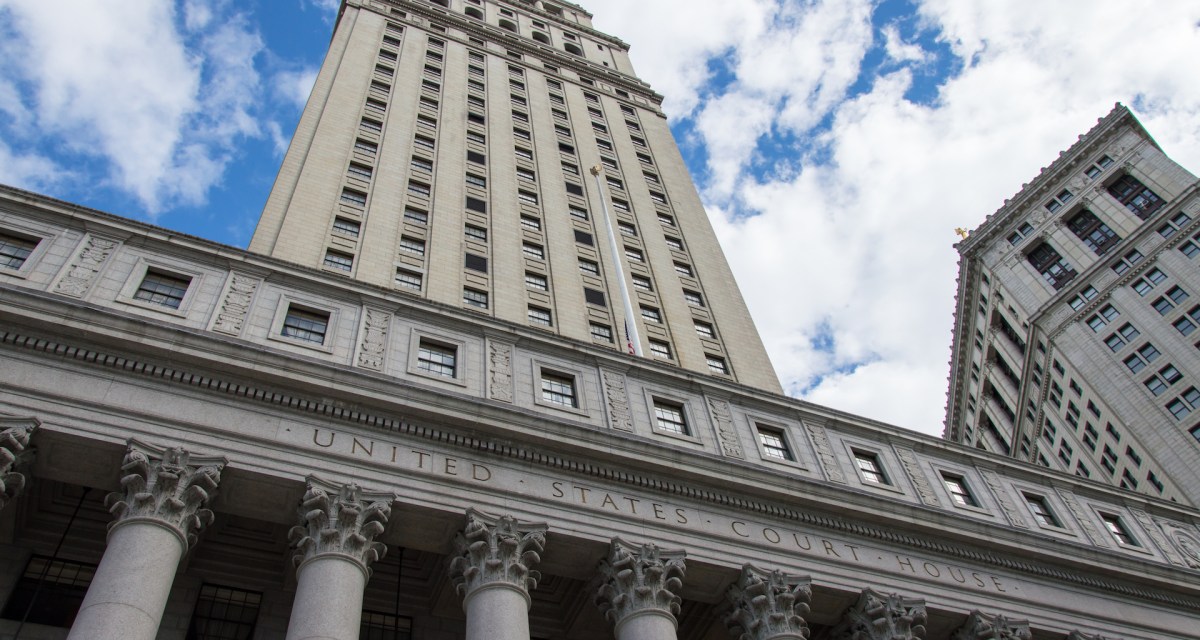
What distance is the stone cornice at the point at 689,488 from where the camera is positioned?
21.7 metres

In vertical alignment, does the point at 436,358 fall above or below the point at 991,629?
above

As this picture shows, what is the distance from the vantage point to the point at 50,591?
20531 mm

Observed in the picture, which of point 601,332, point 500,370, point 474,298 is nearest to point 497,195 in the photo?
point 474,298

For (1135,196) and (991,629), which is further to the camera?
(1135,196)

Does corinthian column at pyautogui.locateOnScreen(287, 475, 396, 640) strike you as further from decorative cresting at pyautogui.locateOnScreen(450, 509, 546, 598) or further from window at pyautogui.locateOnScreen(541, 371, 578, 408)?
window at pyautogui.locateOnScreen(541, 371, 578, 408)

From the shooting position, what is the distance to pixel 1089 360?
272 ft

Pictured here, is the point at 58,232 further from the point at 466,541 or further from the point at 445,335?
the point at 466,541

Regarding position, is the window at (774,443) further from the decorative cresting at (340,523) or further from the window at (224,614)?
the window at (224,614)

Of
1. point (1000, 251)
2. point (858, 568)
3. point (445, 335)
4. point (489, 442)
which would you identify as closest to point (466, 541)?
point (489, 442)

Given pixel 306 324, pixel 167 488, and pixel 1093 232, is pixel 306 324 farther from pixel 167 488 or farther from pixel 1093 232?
pixel 1093 232

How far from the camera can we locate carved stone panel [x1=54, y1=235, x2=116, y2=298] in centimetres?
2317

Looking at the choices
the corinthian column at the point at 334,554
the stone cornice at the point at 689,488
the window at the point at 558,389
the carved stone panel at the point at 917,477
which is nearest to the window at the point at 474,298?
the window at the point at 558,389

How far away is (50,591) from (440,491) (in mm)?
8340

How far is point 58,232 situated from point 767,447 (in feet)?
66.5
